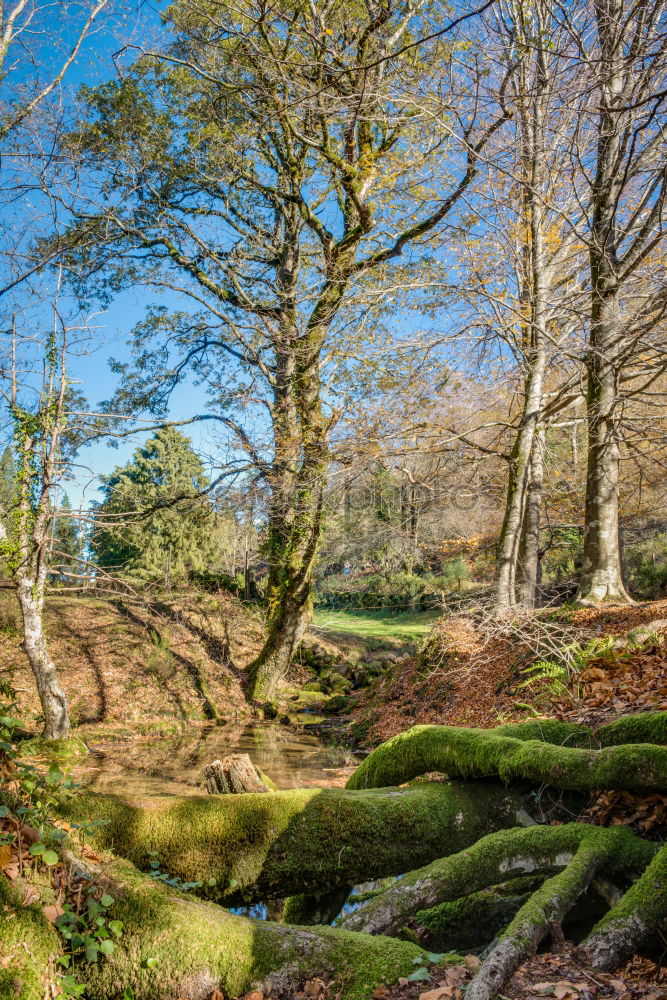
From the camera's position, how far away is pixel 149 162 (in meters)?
13.2

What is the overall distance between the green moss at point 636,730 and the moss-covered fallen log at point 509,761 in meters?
0.32

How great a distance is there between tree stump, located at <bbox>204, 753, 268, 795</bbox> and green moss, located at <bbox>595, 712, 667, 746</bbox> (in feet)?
8.96

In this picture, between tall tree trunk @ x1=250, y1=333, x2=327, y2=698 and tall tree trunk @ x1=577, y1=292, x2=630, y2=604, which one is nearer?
tall tree trunk @ x1=577, y1=292, x2=630, y2=604

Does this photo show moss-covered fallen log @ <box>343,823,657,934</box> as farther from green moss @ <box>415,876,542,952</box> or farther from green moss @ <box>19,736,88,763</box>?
green moss @ <box>19,736,88,763</box>

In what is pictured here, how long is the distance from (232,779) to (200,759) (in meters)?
6.18

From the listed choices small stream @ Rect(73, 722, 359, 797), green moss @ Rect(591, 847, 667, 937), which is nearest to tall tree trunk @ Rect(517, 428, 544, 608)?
small stream @ Rect(73, 722, 359, 797)

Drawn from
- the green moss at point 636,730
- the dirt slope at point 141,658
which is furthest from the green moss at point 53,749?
the green moss at point 636,730

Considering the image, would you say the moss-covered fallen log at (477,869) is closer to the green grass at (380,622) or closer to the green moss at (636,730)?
the green moss at (636,730)

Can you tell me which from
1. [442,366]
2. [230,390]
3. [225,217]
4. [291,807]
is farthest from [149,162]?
[291,807]

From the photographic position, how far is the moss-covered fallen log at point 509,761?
341 centimetres

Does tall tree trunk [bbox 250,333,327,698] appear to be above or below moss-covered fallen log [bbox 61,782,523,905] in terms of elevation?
above

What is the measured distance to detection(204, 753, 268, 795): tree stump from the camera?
4602 mm

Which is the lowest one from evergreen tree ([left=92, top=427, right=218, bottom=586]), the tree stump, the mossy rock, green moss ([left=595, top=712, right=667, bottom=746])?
the mossy rock

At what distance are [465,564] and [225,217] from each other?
1710 centimetres
